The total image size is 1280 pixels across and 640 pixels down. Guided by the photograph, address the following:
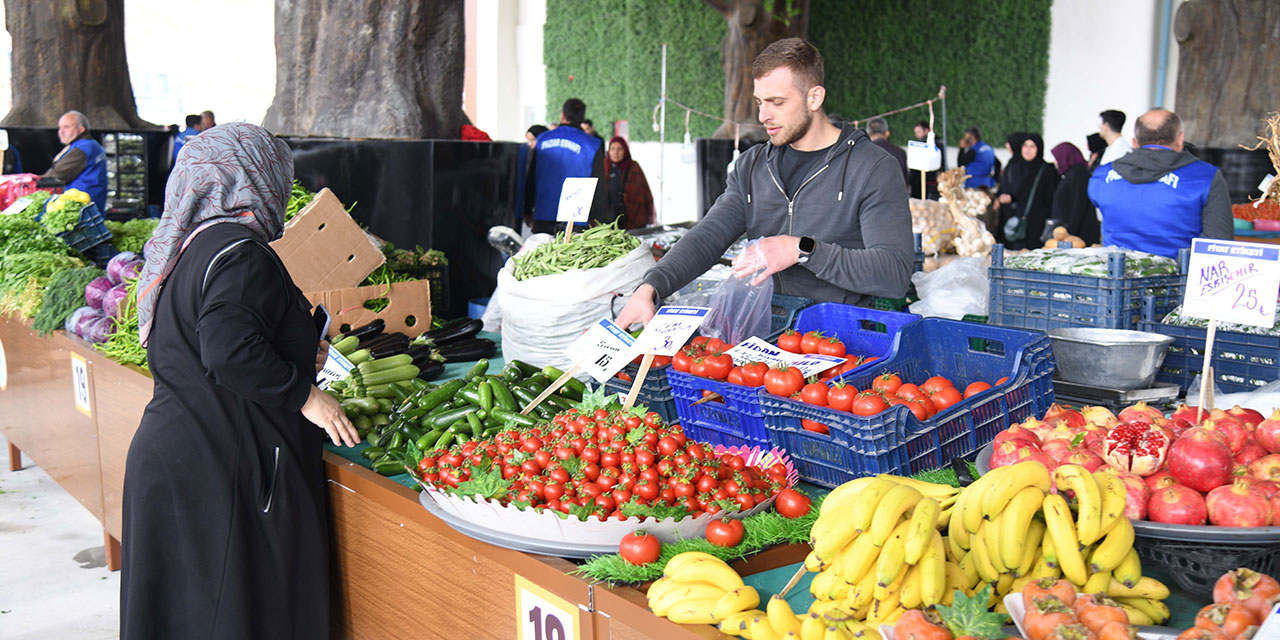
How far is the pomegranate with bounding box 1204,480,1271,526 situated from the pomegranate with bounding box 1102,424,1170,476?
0.12 m

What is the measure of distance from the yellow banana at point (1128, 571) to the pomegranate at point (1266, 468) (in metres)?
0.31

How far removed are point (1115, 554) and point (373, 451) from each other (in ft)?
6.27

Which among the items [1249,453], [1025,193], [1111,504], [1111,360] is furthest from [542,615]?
[1025,193]

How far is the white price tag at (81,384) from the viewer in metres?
4.18

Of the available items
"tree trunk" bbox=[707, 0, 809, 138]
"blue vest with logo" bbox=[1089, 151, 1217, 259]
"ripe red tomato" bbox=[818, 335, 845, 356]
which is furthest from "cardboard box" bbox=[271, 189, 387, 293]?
"tree trunk" bbox=[707, 0, 809, 138]

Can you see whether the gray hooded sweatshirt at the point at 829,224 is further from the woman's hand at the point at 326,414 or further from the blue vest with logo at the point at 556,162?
the blue vest with logo at the point at 556,162

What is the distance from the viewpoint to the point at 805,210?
10.1ft

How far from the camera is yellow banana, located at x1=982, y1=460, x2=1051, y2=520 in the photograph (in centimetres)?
146

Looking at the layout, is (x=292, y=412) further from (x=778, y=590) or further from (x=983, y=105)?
(x=983, y=105)

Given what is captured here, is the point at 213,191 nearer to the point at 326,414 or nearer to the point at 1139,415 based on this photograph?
the point at 326,414

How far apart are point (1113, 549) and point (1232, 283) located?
0.91 metres

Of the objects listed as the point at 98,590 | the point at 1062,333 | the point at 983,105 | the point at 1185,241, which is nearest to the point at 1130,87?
the point at 983,105

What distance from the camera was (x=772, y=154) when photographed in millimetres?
3174

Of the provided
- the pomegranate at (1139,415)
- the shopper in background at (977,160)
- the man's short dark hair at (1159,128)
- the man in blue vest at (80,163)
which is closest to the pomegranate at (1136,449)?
the pomegranate at (1139,415)
